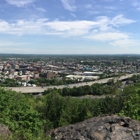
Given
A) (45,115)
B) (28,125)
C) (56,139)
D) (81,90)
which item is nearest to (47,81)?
(81,90)

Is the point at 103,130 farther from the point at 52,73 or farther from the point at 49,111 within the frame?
the point at 52,73

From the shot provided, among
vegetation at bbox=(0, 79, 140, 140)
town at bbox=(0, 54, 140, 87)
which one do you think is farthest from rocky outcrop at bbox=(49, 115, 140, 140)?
town at bbox=(0, 54, 140, 87)

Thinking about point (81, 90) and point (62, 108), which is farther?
point (81, 90)

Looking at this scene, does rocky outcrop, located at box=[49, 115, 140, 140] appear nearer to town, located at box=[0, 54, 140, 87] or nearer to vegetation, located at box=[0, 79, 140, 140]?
vegetation, located at box=[0, 79, 140, 140]

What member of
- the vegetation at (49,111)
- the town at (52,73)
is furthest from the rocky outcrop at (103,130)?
the town at (52,73)

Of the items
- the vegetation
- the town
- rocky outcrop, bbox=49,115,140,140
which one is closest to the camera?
rocky outcrop, bbox=49,115,140,140

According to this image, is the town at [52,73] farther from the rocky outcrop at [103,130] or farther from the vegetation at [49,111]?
the rocky outcrop at [103,130]

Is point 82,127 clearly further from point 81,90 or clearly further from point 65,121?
point 81,90

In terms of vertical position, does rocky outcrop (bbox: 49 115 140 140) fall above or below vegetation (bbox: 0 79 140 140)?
above

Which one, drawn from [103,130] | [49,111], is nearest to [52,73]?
[49,111]

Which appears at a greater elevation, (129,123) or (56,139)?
(129,123)
